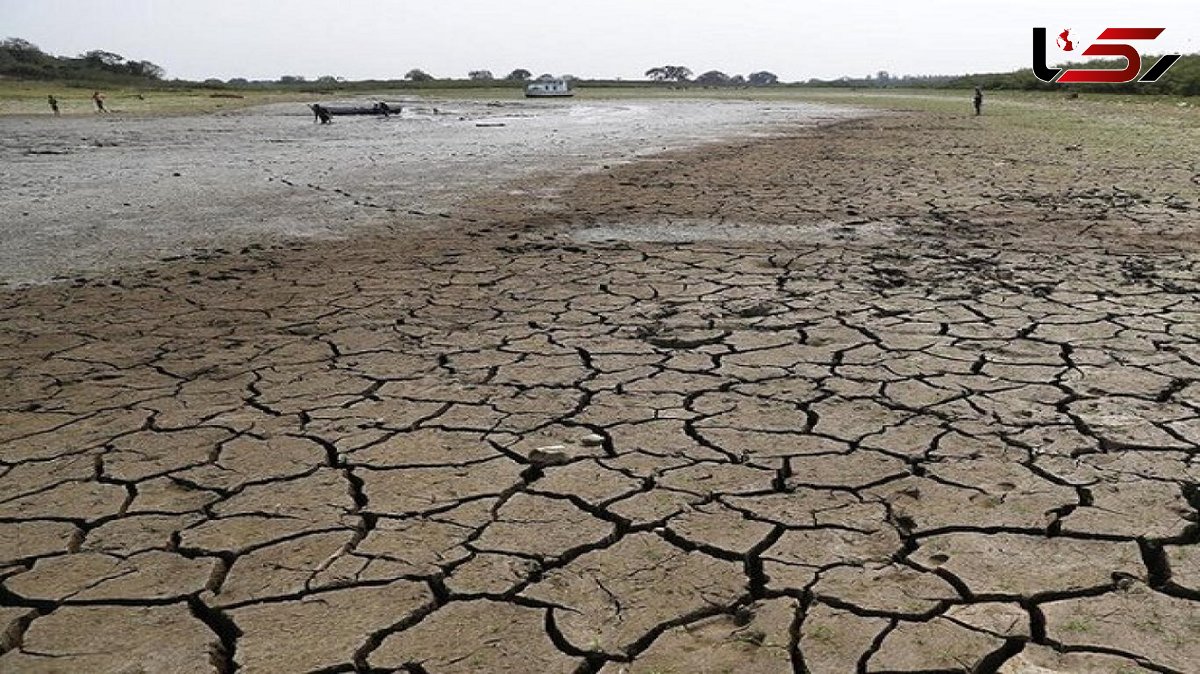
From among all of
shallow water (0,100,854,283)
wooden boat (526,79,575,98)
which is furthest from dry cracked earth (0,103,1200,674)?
wooden boat (526,79,575,98)

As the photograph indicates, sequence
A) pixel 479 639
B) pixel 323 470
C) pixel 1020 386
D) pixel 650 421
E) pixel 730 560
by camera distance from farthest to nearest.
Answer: pixel 1020 386 → pixel 650 421 → pixel 323 470 → pixel 730 560 → pixel 479 639

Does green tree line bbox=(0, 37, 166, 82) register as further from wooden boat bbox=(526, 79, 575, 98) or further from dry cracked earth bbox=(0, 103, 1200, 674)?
dry cracked earth bbox=(0, 103, 1200, 674)

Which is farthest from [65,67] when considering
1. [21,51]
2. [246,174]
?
[246,174]

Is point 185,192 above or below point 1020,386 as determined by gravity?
above

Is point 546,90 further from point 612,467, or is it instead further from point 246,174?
point 612,467

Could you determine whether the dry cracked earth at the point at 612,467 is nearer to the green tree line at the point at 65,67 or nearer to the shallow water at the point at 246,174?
the shallow water at the point at 246,174

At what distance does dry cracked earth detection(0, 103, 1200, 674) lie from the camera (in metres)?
2.02

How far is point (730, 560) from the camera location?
2301 millimetres

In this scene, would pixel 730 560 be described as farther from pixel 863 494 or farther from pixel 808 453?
pixel 808 453

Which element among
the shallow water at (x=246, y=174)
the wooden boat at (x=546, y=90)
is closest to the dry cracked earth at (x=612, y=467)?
the shallow water at (x=246, y=174)

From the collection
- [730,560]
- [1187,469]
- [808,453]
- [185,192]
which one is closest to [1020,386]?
[1187,469]

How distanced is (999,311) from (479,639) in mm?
3382

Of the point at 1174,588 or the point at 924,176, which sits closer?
the point at 1174,588

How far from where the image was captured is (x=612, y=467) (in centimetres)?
288
